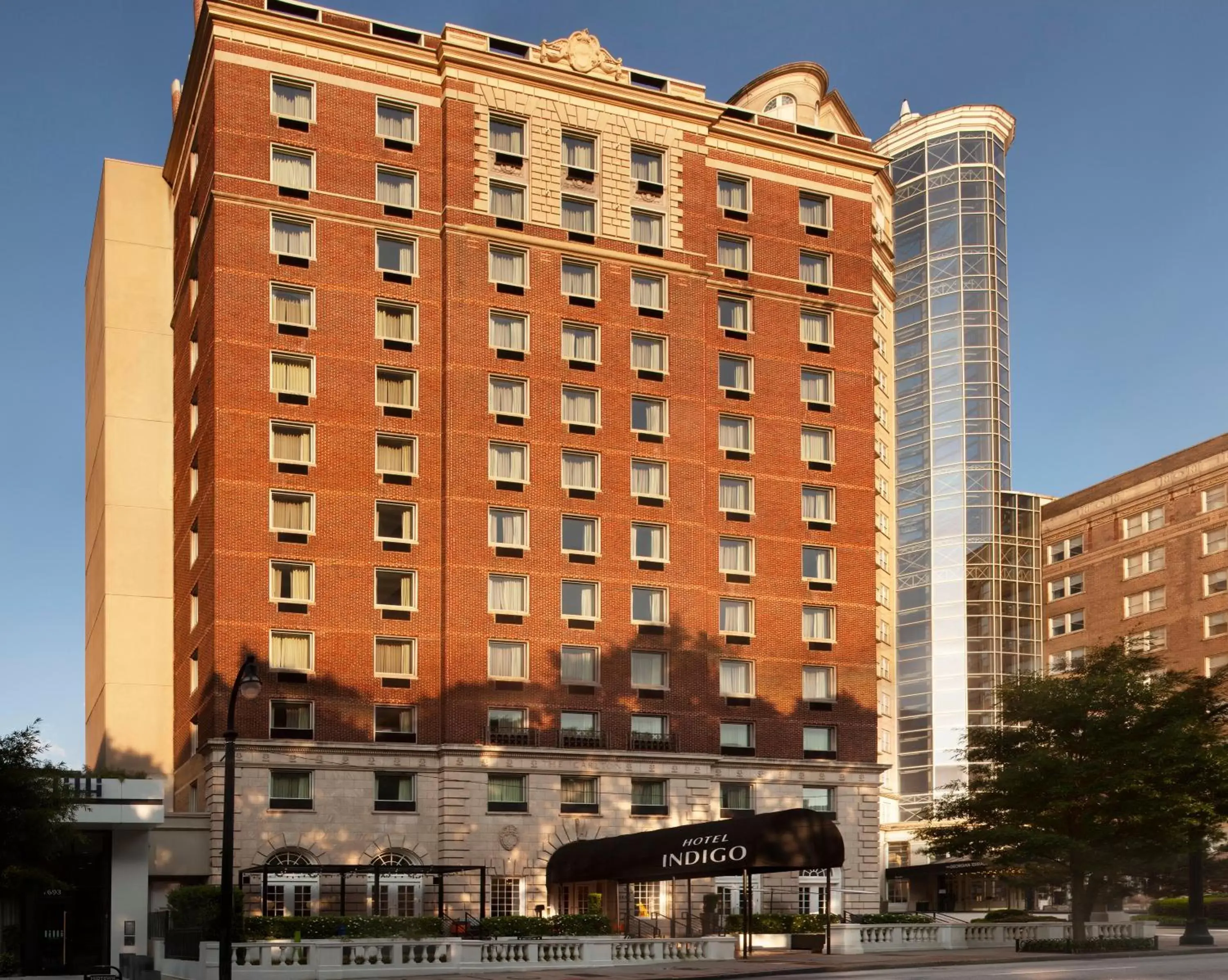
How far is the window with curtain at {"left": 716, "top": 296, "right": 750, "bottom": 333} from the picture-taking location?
241 feet

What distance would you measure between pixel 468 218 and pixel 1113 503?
69.9m

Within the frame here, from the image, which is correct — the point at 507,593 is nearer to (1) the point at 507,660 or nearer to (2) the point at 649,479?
(1) the point at 507,660

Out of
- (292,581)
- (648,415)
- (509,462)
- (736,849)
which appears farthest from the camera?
(648,415)

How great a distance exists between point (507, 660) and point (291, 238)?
65.4 feet

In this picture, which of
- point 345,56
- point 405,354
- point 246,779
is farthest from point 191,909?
point 345,56

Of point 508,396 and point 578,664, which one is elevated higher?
point 508,396

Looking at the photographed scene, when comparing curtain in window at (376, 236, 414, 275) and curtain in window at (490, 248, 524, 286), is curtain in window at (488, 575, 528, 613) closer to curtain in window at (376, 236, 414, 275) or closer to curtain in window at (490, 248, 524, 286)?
curtain in window at (490, 248, 524, 286)

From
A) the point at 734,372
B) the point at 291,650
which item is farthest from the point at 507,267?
the point at 291,650

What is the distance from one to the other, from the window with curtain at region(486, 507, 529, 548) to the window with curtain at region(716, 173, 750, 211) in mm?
18856

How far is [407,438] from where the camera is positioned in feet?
216

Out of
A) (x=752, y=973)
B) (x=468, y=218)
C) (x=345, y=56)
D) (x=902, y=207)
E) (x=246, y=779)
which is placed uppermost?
(x=902, y=207)

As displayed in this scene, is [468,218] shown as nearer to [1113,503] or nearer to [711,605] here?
[711,605]

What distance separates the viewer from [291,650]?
62.3 m

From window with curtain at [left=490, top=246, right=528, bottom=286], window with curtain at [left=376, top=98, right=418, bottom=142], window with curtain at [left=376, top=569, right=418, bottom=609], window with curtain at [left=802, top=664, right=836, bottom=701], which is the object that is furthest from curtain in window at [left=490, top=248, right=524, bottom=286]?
window with curtain at [left=802, top=664, right=836, bottom=701]
